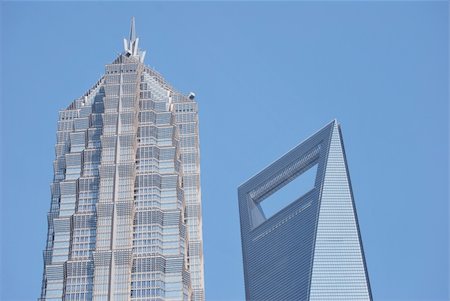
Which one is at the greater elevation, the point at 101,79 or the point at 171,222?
the point at 101,79

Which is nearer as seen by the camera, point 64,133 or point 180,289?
→ point 180,289

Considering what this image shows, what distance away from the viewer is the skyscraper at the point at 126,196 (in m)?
156

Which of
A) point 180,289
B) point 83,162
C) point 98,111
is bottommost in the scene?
point 180,289

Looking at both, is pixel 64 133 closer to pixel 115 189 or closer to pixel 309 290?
pixel 115 189

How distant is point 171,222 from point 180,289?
14.0m

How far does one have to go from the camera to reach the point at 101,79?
199 m

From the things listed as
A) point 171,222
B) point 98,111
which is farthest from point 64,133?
point 171,222

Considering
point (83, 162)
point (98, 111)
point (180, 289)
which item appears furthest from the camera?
point (98, 111)

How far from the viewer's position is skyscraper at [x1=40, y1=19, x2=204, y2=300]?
513 ft

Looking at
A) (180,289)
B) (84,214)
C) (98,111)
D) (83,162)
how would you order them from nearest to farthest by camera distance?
(180,289)
(84,214)
(83,162)
(98,111)

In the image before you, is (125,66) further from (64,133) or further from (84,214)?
(84,214)

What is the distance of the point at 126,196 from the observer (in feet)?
544

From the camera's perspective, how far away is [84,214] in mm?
165750

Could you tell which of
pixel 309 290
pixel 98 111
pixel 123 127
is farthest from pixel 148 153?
pixel 309 290
